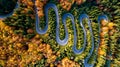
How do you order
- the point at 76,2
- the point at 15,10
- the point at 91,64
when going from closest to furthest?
1. the point at 15,10
2. the point at 76,2
3. the point at 91,64

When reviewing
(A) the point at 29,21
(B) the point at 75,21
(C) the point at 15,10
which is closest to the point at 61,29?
(B) the point at 75,21

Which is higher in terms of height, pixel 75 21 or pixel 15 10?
pixel 15 10

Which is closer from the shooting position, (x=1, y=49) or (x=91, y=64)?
(x=1, y=49)

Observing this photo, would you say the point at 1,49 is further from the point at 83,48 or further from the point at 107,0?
the point at 107,0

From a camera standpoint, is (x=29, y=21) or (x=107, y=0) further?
(x=107, y=0)

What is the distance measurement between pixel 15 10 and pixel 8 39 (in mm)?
4193

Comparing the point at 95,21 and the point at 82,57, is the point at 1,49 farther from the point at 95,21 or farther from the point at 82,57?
the point at 95,21

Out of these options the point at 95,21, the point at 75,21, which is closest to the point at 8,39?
the point at 75,21

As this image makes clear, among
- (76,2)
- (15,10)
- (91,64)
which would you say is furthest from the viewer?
(91,64)

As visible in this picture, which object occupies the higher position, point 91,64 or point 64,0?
point 64,0

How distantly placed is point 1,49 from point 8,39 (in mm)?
1729

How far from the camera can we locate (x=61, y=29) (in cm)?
→ 4019

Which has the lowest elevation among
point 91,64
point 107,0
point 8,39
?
point 91,64

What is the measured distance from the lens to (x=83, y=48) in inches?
1647
